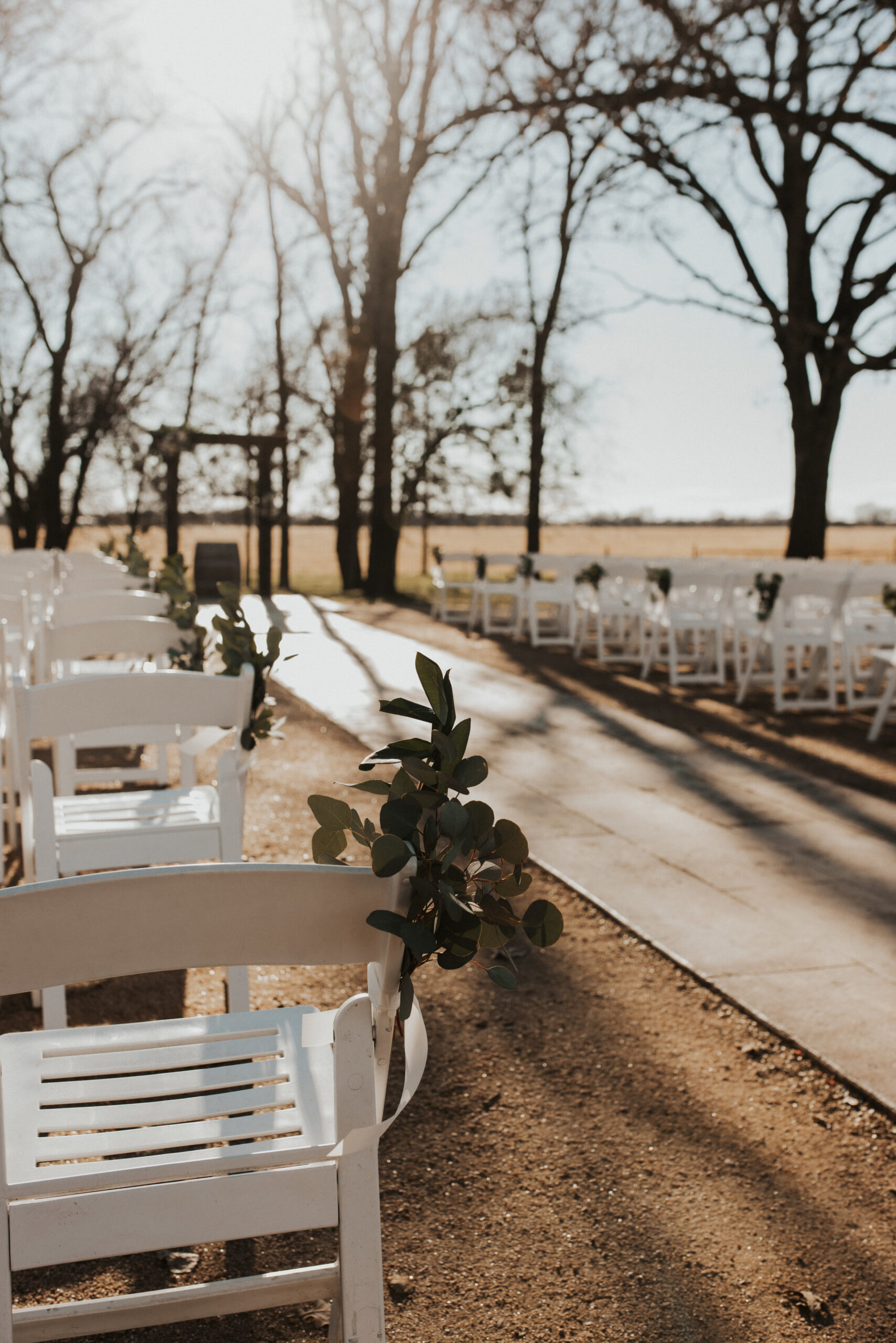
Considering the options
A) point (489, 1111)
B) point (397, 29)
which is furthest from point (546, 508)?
point (489, 1111)

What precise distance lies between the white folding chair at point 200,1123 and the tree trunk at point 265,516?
16908 millimetres

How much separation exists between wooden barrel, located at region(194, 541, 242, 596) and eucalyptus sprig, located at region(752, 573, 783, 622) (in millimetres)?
10928

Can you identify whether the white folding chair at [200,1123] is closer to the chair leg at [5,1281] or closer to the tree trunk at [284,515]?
the chair leg at [5,1281]

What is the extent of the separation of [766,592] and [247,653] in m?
6.31

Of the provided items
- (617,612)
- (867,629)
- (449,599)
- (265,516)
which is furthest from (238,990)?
(449,599)

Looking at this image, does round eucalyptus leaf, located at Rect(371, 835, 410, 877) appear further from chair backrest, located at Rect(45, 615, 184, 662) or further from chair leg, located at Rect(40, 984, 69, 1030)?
chair backrest, located at Rect(45, 615, 184, 662)

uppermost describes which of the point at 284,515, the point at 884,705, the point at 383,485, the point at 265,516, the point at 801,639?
the point at 383,485

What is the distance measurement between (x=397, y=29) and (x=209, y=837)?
18720 mm

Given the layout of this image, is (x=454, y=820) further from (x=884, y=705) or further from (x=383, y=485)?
(x=383, y=485)

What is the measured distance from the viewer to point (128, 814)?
308cm

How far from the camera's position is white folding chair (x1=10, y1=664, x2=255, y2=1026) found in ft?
8.14

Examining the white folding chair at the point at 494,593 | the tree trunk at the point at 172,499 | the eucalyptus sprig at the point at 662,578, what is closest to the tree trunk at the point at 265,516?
the tree trunk at the point at 172,499

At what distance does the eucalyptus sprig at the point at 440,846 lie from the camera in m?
1.17

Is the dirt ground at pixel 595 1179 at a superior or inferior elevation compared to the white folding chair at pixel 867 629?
inferior
